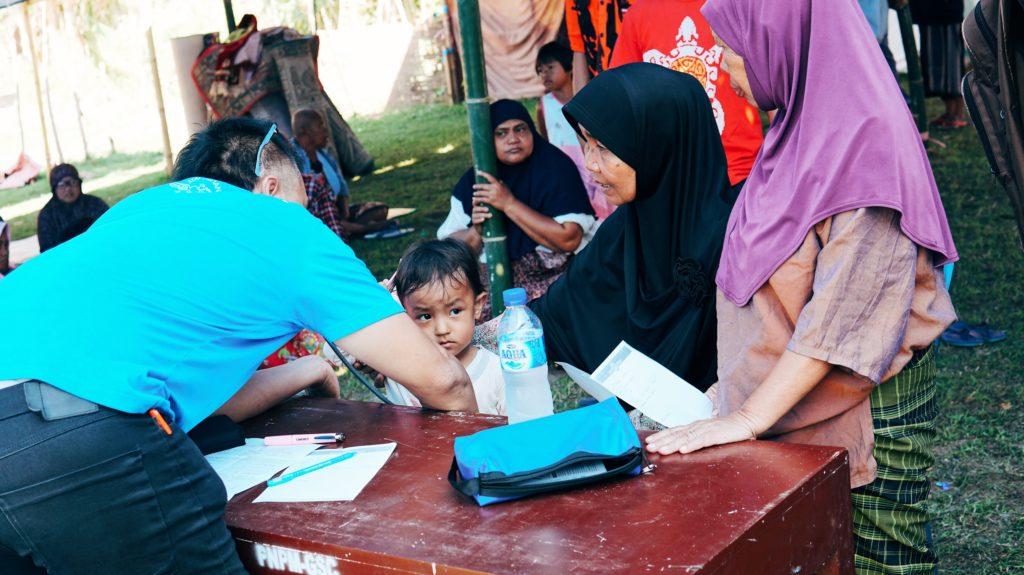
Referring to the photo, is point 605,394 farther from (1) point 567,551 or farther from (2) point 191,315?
(2) point 191,315

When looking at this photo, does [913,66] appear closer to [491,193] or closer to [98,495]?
[491,193]

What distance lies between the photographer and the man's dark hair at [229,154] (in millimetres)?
2146

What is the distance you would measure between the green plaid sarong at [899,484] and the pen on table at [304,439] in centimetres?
115

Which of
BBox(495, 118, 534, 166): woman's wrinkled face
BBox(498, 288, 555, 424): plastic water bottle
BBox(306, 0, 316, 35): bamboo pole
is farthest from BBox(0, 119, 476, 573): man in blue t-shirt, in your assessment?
BBox(306, 0, 316, 35): bamboo pole

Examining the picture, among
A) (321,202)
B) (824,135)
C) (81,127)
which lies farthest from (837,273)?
(81,127)

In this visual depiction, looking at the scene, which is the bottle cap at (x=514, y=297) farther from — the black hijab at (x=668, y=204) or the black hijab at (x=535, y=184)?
the black hijab at (x=535, y=184)

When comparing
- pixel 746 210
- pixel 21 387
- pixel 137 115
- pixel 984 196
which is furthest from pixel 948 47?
pixel 137 115

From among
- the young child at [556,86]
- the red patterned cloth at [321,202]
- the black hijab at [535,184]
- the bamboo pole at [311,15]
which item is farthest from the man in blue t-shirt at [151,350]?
the bamboo pole at [311,15]

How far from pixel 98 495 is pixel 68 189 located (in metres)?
6.40

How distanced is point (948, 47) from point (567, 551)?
8616 mm

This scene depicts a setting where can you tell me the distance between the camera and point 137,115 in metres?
18.5

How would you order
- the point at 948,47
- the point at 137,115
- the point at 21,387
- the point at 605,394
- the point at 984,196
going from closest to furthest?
1. the point at 21,387
2. the point at 605,394
3. the point at 984,196
4. the point at 948,47
5. the point at 137,115

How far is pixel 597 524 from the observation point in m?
1.62

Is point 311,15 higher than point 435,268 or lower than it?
higher
